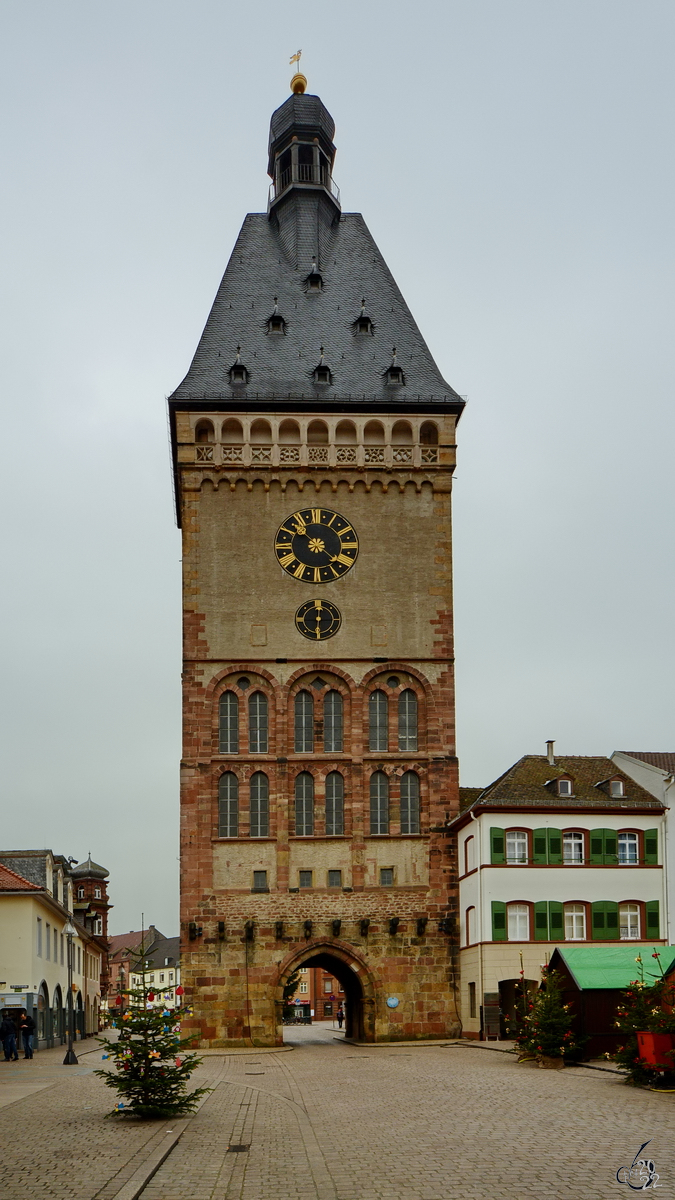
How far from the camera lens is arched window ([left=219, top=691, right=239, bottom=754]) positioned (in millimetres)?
46438

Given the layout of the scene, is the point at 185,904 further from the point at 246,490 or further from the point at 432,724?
the point at 246,490

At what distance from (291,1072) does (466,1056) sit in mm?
5827

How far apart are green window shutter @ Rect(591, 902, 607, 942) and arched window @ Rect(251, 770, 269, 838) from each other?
10960mm

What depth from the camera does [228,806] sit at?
45969 millimetres

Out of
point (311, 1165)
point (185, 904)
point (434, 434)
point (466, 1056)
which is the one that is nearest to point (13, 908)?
point (185, 904)

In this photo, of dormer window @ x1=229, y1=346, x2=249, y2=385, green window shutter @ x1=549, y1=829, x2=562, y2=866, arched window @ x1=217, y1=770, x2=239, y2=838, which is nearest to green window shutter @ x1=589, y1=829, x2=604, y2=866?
green window shutter @ x1=549, y1=829, x2=562, y2=866

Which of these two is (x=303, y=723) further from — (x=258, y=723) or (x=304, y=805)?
(x=304, y=805)

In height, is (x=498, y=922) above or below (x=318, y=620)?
below

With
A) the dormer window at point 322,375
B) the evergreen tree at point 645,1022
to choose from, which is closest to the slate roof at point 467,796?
the dormer window at point 322,375

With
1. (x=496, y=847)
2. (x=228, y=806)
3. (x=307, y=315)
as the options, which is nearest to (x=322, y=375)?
(x=307, y=315)

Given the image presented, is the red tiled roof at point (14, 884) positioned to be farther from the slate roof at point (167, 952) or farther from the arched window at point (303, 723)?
the slate roof at point (167, 952)

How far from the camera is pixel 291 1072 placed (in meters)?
30.7

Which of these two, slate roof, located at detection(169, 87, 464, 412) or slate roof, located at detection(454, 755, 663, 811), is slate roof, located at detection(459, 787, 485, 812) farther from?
slate roof, located at detection(169, 87, 464, 412)

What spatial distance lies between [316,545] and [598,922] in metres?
16.0
